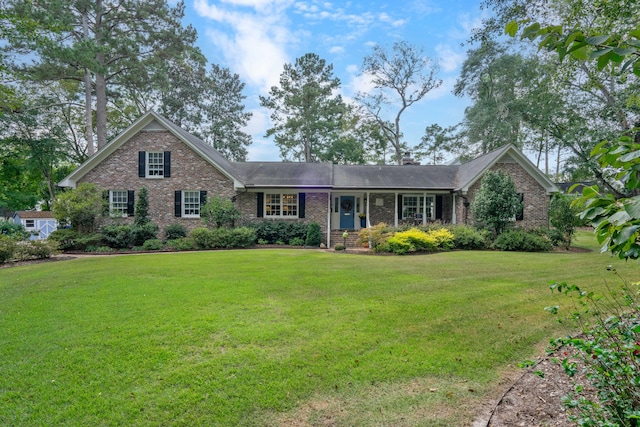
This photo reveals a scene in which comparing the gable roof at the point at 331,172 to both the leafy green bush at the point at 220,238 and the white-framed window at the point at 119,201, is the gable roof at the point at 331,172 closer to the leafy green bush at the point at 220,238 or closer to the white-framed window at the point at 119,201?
the white-framed window at the point at 119,201

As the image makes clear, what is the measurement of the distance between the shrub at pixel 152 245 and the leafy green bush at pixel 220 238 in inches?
58.1

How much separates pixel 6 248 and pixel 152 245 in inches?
188

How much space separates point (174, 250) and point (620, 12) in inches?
644

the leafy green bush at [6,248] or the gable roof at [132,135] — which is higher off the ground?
the gable roof at [132,135]

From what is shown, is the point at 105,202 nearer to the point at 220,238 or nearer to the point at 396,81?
the point at 220,238

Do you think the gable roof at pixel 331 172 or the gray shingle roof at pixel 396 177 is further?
the gray shingle roof at pixel 396 177

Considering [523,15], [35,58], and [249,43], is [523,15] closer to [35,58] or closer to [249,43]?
[249,43]

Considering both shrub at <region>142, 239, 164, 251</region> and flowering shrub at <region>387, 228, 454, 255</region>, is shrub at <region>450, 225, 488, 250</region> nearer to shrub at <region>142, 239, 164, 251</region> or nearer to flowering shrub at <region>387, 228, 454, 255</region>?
flowering shrub at <region>387, 228, 454, 255</region>

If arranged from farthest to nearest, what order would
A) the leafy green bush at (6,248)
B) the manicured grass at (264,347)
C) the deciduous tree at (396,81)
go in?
the deciduous tree at (396,81)
the leafy green bush at (6,248)
the manicured grass at (264,347)

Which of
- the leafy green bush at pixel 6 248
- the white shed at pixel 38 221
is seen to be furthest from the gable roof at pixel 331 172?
the white shed at pixel 38 221

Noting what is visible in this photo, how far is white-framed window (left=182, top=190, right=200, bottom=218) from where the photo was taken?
53.6ft

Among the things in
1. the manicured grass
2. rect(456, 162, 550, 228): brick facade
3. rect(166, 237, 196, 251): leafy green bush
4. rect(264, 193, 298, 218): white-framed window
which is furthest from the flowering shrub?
rect(166, 237, 196, 251): leafy green bush

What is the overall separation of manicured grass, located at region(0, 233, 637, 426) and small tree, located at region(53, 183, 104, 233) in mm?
8719

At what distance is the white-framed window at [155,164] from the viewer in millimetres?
16234
